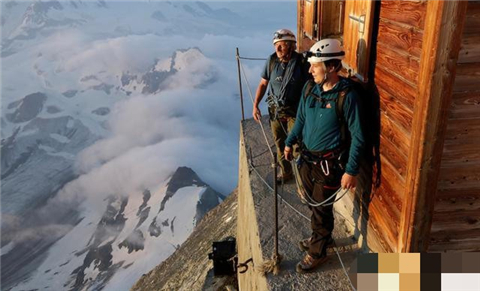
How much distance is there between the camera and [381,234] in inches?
190

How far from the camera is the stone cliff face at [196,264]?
1356 cm

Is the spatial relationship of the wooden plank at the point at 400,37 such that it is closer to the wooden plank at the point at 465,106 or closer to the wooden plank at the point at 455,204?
the wooden plank at the point at 465,106

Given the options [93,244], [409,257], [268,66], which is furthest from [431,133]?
[93,244]

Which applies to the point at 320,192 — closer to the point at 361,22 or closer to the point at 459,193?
the point at 459,193

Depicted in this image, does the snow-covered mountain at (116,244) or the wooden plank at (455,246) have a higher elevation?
the wooden plank at (455,246)

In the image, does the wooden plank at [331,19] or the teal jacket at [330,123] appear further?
the wooden plank at [331,19]

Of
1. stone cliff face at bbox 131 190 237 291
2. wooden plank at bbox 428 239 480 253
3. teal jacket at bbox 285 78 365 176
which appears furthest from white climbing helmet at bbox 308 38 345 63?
stone cliff face at bbox 131 190 237 291

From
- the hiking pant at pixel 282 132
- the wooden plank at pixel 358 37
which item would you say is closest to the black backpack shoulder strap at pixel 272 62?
the hiking pant at pixel 282 132

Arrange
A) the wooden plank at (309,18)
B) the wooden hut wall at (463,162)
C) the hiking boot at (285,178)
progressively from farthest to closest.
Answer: the wooden plank at (309,18) → the hiking boot at (285,178) → the wooden hut wall at (463,162)

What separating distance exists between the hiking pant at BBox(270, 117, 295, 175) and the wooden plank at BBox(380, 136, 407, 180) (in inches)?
96.9

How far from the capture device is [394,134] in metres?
4.21

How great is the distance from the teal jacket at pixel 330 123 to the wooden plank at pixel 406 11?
36.2 inches

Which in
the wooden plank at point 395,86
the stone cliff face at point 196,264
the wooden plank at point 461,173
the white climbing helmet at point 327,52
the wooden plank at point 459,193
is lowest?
the stone cliff face at point 196,264

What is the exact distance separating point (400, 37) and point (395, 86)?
56 cm
